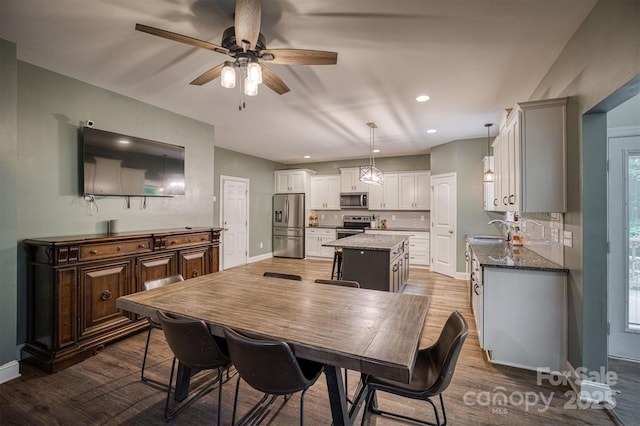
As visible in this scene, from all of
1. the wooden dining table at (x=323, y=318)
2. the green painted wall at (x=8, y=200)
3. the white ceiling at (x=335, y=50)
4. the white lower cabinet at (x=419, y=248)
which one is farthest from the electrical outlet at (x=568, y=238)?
the green painted wall at (x=8, y=200)

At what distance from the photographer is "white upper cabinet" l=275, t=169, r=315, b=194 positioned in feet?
25.8

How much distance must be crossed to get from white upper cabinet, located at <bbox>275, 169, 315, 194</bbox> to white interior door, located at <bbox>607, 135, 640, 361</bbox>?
6109 millimetres

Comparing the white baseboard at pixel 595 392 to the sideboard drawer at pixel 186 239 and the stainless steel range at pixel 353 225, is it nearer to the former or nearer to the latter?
the sideboard drawer at pixel 186 239

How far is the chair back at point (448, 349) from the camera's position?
134 centimetres

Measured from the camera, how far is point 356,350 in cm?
120

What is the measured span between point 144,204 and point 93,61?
5.36 ft

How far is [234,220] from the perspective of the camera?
22.0 feet

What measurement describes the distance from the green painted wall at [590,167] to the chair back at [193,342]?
2.49m

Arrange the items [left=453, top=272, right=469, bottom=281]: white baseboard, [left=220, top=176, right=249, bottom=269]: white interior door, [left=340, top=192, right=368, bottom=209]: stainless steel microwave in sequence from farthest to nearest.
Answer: [left=340, top=192, right=368, bottom=209]: stainless steel microwave → [left=220, top=176, right=249, bottom=269]: white interior door → [left=453, top=272, right=469, bottom=281]: white baseboard

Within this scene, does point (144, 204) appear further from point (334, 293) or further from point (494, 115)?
point (494, 115)

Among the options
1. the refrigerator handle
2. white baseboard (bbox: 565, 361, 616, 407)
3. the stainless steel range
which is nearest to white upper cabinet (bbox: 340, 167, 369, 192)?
the stainless steel range

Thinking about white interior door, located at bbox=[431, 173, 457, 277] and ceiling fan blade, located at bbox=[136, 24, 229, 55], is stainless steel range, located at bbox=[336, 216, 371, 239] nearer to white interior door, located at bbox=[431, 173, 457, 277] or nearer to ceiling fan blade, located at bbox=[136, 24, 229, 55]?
white interior door, located at bbox=[431, 173, 457, 277]

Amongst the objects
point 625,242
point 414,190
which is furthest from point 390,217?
point 625,242

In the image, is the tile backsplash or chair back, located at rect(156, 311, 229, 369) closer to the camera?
chair back, located at rect(156, 311, 229, 369)
